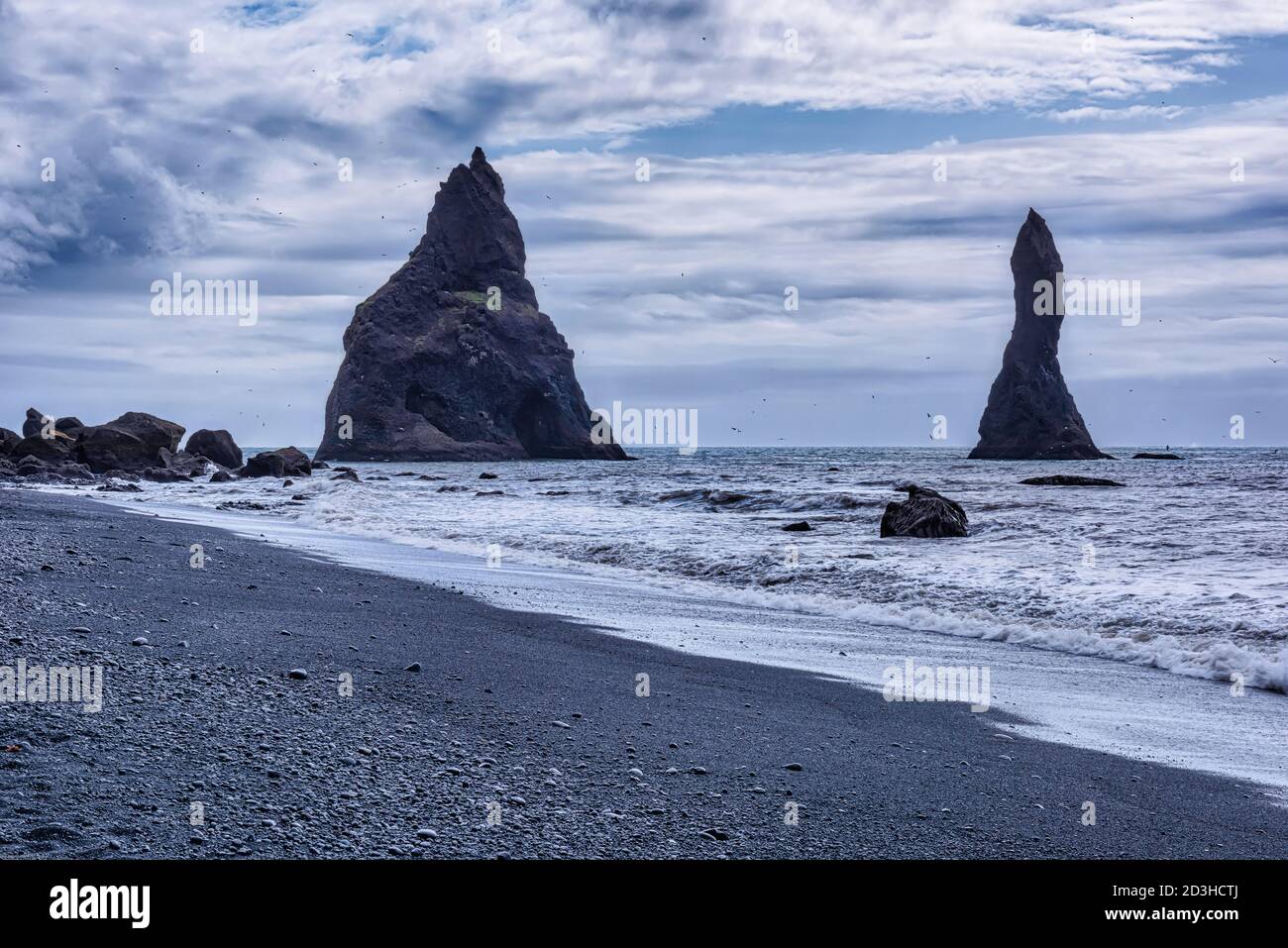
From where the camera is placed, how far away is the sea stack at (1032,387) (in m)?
124

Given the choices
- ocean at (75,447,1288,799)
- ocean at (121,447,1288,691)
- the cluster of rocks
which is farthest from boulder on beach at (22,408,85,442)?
ocean at (75,447,1288,799)

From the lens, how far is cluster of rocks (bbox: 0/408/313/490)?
47.0 m

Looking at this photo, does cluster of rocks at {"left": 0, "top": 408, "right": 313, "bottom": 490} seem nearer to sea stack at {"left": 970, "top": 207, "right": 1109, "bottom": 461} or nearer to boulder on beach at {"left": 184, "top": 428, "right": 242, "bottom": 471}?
boulder on beach at {"left": 184, "top": 428, "right": 242, "bottom": 471}

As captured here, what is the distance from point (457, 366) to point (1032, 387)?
74441 millimetres

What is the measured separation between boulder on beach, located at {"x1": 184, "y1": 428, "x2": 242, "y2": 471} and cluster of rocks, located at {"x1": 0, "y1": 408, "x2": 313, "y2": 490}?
2.93 metres

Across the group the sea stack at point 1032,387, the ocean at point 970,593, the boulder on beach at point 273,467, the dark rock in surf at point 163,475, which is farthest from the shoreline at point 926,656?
the sea stack at point 1032,387

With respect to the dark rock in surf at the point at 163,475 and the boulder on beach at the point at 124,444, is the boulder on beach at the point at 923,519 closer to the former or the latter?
the dark rock in surf at the point at 163,475

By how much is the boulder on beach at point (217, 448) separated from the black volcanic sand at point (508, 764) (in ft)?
198

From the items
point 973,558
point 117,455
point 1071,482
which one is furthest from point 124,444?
point 973,558

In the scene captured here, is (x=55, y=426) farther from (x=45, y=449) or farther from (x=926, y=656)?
(x=926, y=656)

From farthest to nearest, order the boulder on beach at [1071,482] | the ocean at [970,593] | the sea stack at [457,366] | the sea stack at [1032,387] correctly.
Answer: the sea stack at [1032,387] → the sea stack at [457,366] → the boulder on beach at [1071,482] → the ocean at [970,593]

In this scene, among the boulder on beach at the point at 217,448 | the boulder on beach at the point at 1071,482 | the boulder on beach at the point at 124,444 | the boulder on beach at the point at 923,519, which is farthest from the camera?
the boulder on beach at the point at 217,448

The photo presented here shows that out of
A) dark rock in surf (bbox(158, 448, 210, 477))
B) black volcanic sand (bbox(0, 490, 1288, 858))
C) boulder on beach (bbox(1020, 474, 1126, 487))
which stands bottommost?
black volcanic sand (bbox(0, 490, 1288, 858))
